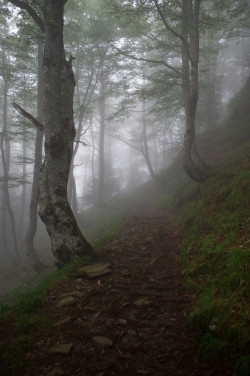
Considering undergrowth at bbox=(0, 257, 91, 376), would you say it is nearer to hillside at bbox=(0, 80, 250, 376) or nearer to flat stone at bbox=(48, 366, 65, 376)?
hillside at bbox=(0, 80, 250, 376)

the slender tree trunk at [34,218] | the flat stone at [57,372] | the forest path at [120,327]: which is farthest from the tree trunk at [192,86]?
the flat stone at [57,372]

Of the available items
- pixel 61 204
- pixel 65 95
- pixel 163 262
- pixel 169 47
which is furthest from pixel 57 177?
pixel 169 47

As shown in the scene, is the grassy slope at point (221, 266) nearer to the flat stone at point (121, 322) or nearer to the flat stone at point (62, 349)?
the flat stone at point (121, 322)

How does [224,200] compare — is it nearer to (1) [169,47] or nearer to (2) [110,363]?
(2) [110,363]

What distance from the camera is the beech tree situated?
266 inches

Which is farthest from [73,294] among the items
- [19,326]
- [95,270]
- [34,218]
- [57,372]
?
[34,218]

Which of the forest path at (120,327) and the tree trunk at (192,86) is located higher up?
the tree trunk at (192,86)

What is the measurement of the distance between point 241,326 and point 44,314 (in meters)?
3.08

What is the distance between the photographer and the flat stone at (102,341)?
11.4 ft

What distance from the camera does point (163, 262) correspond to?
21.6 ft

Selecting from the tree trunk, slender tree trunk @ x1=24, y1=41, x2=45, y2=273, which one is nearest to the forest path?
the tree trunk

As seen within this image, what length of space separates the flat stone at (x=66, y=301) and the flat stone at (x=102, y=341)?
1.11 m

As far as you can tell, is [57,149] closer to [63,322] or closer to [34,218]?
[63,322]

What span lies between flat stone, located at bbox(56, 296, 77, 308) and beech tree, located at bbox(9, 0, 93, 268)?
6.42 feet
